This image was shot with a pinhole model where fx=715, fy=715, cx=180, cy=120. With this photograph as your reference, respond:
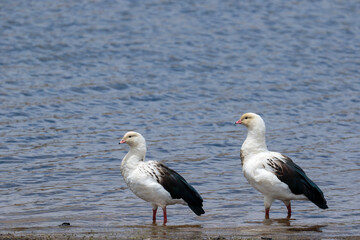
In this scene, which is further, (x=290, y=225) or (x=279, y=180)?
(x=279, y=180)

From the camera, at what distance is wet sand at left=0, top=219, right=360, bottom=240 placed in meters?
9.50

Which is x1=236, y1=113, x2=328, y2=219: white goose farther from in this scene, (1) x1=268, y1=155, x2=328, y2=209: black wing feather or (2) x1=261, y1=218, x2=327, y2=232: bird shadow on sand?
(2) x1=261, y1=218, x2=327, y2=232: bird shadow on sand

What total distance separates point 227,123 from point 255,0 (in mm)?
16028

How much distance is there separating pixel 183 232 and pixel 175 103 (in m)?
10.6

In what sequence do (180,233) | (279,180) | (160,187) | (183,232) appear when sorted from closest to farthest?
(180,233)
(183,232)
(160,187)
(279,180)

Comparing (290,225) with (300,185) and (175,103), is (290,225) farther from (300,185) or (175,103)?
(175,103)

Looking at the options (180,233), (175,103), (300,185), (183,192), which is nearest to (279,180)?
(300,185)

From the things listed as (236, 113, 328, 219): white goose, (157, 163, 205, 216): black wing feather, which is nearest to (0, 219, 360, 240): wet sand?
(157, 163, 205, 216): black wing feather

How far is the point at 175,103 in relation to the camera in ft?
67.7

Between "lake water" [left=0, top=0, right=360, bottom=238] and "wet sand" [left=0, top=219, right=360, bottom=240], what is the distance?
0.08 metres

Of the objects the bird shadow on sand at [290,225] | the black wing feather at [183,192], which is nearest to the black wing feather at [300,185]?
the bird shadow on sand at [290,225]

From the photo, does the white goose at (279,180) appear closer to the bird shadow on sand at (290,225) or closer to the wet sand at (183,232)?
the bird shadow on sand at (290,225)

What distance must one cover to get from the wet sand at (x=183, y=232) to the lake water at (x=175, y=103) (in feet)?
0.25

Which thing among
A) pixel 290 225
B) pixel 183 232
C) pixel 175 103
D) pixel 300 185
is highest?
pixel 300 185
